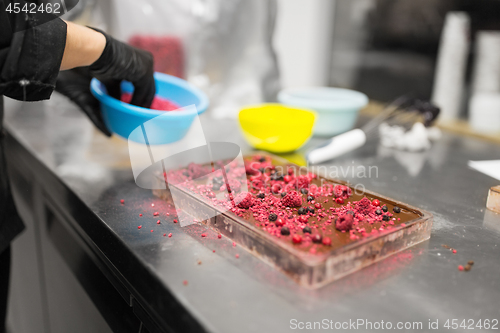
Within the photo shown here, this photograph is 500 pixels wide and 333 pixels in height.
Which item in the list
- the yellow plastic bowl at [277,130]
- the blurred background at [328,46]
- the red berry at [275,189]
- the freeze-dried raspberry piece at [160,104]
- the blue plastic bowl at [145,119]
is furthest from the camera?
the blurred background at [328,46]

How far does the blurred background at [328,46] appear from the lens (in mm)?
1576

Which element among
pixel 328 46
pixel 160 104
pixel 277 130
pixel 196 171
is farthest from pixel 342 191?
pixel 328 46

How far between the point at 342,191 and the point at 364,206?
84 mm

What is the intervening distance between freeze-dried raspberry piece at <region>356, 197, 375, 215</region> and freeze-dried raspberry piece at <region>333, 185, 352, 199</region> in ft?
0.19

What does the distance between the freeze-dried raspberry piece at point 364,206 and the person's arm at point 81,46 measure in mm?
667

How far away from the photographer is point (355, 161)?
123 cm

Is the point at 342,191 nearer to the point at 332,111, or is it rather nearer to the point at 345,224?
the point at 345,224

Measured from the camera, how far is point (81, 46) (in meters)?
0.80

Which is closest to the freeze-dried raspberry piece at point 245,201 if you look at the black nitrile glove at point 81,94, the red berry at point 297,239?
the red berry at point 297,239

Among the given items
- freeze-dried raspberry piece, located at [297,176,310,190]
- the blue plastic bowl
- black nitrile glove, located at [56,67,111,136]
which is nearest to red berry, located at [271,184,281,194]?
freeze-dried raspberry piece, located at [297,176,310,190]

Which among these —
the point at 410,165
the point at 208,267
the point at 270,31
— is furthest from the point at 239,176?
the point at 270,31

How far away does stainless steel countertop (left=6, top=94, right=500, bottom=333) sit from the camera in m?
0.50

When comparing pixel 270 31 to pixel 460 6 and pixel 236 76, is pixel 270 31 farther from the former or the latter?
pixel 460 6

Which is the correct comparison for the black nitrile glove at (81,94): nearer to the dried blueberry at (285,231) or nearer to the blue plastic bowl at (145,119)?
the blue plastic bowl at (145,119)
